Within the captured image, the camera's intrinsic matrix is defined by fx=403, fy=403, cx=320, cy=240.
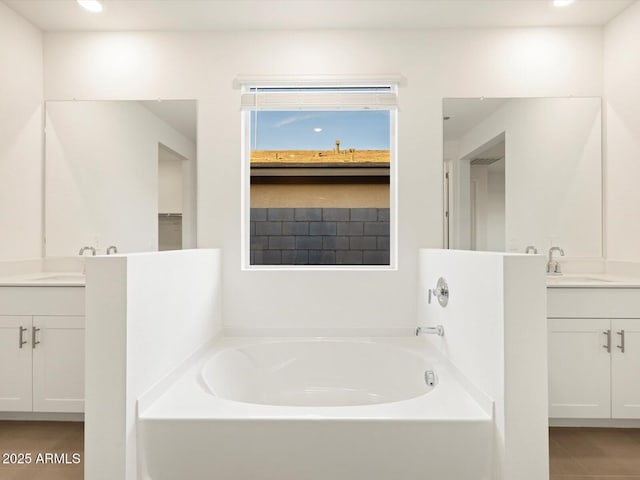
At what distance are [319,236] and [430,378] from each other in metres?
1.28

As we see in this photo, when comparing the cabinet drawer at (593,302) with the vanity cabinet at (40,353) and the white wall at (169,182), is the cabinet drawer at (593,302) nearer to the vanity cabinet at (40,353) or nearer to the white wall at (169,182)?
the white wall at (169,182)

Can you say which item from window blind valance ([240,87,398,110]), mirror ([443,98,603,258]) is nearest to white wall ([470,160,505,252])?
mirror ([443,98,603,258])

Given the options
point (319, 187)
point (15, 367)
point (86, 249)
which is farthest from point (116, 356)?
point (319, 187)

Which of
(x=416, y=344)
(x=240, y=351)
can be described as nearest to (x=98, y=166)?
(x=240, y=351)

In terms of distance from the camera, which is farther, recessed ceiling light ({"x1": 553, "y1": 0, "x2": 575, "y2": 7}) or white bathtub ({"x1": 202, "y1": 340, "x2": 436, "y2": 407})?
recessed ceiling light ({"x1": 553, "y1": 0, "x2": 575, "y2": 7})

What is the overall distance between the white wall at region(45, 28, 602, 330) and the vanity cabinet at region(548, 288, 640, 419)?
0.88 metres

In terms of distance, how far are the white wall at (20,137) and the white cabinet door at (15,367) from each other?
1.76ft

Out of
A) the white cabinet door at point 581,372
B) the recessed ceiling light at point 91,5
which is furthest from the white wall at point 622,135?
the recessed ceiling light at point 91,5

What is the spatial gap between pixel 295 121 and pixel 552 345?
7.17 feet

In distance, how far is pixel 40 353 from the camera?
2.33 meters

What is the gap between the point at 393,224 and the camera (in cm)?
285

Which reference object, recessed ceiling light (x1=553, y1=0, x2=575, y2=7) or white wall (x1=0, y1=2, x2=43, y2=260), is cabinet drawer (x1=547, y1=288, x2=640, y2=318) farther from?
white wall (x1=0, y1=2, x2=43, y2=260)

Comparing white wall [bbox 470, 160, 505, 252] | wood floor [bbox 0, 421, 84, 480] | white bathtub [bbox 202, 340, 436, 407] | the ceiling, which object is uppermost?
the ceiling

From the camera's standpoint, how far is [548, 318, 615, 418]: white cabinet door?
2.25m
